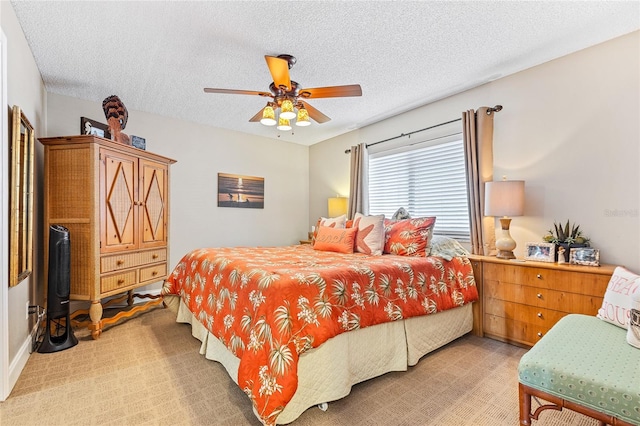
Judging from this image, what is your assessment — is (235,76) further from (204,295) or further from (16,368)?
(16,368)

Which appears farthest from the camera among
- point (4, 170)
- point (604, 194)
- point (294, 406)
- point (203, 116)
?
point (203, 116)

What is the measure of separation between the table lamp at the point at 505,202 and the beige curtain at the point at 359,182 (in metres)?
1.88

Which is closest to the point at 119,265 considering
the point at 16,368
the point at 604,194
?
the point at 16,368

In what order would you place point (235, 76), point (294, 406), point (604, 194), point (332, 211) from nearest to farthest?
point (294, 406) → point (604, 194) → point (235, 76) → point (332, 211)

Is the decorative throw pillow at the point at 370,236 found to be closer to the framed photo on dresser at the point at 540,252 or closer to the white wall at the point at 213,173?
the framed photo on dresser at the point at 540,252

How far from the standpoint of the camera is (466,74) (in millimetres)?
2908

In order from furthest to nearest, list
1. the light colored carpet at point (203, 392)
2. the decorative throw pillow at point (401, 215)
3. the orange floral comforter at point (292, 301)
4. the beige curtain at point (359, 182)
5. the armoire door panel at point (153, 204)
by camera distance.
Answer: the beige curtain at point (359, 182)
the decorative throw pillow at point (401, 215)
the armoire door panel at point (153, 204)
the light colored carpet at point (203, 392)
the orange floral comforter at point (292, 301)

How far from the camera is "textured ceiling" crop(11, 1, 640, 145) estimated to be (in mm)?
2004

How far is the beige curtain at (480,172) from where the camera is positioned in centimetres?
299

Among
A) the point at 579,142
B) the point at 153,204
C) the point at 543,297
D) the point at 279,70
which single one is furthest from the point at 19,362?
the point at 579,142

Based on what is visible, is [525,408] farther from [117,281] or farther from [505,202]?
[117,281]

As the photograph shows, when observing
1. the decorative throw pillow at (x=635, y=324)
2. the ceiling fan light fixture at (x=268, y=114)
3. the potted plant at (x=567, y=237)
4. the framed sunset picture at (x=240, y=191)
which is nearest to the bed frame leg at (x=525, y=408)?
the decorative throw pillow at (x=635, y=324)

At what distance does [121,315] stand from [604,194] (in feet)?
14.6

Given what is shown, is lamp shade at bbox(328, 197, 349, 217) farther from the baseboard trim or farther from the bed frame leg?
the baseboard trim
